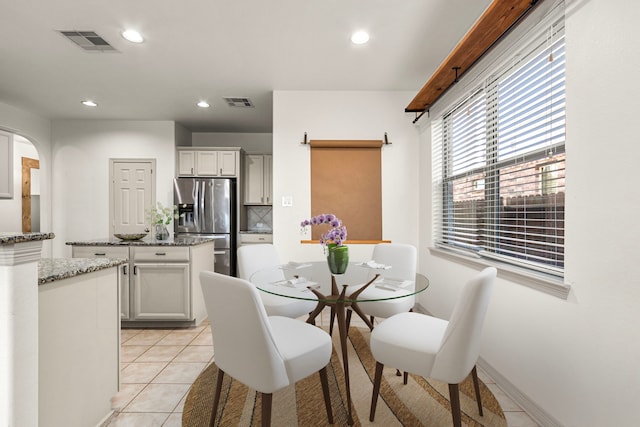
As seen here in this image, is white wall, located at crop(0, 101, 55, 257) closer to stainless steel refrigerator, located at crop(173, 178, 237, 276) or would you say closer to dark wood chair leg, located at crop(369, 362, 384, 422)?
stainless steel refrigerator, located at crop(173, 178, 237, 276)

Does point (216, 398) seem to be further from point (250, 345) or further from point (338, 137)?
point (338, 137)

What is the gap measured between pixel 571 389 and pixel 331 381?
4.26 ft

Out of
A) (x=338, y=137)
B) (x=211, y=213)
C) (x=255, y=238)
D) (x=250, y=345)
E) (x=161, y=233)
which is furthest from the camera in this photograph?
(x=255, y=238)

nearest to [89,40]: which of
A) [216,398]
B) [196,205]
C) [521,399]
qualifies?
[196,205]

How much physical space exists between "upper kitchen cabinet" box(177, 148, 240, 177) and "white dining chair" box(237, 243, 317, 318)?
8.19 feet

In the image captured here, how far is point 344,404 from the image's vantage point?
1.83 meters

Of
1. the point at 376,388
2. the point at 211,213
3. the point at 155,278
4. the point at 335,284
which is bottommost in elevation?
the point at 376,388

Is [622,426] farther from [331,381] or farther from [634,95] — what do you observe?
[331,381]

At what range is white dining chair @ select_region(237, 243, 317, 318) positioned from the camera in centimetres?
231

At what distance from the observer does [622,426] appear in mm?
1236

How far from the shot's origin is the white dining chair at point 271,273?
2.31 metres

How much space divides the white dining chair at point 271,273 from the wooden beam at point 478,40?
2026 millimetres

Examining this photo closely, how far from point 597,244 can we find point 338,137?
9.07 feet

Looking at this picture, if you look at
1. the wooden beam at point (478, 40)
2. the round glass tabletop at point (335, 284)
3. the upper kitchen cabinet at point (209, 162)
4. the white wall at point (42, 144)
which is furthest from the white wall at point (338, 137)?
the white wall at point (42, 144)
